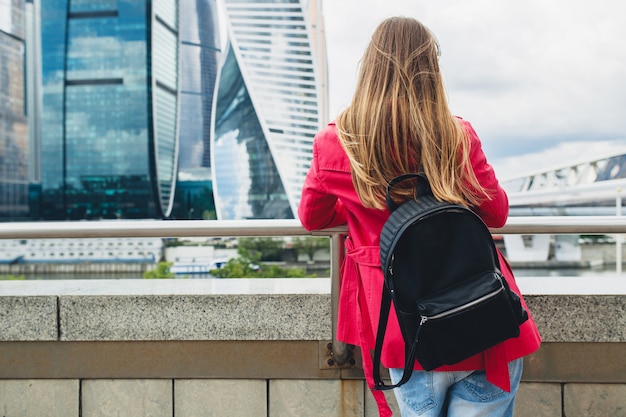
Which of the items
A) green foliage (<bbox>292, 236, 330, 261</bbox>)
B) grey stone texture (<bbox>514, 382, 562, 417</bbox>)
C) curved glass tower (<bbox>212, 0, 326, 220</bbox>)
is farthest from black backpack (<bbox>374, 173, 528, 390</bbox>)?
curved glass tower (<bbox>212, 0, 326, 220</bbox>)

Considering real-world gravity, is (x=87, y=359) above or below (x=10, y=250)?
above

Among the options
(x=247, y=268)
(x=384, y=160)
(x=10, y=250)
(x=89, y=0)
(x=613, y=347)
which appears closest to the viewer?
(x=384, y=160)

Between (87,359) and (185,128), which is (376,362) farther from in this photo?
(185,128)

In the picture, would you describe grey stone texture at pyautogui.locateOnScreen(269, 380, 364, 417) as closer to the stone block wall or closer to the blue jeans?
the stone block wall

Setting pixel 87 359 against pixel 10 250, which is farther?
pixel 10 250

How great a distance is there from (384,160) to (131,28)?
80.6 m

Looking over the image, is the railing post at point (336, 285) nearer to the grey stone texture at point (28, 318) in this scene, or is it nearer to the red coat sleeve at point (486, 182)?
the red coat sleeve at point (486, 182)

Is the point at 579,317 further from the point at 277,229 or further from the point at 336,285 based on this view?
the point at 277,229

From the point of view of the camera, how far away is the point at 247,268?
3388cm

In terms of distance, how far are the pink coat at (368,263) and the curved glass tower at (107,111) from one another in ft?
229

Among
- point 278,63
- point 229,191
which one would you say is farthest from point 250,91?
point 229,191

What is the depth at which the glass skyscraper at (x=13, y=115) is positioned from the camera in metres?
72.4

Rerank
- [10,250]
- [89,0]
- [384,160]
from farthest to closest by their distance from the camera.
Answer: [89,0], [10,250], [384,160]

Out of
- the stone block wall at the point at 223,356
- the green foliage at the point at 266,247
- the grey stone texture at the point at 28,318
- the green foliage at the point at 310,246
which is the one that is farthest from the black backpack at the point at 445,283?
the green foliage at the point at 266,247
